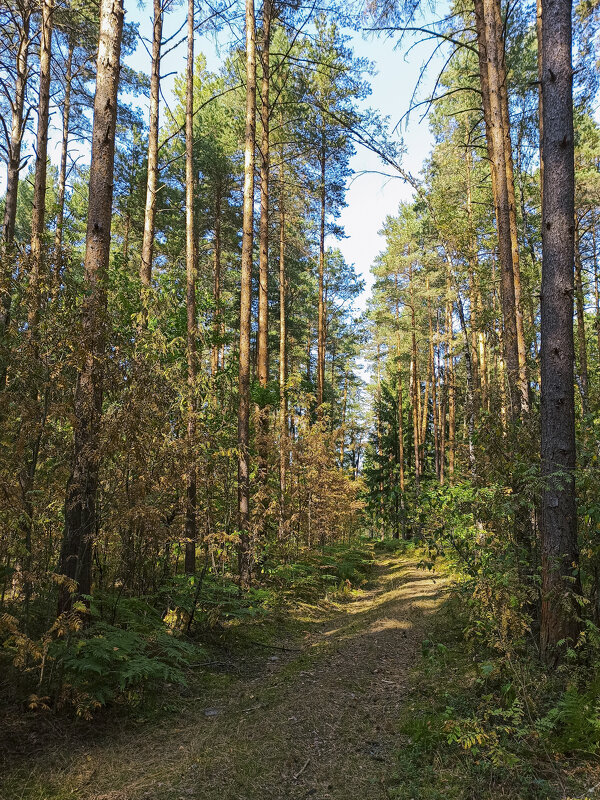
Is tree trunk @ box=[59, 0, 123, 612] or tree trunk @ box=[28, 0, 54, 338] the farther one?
tree trunk @ box=[28, 0, 54, 338]

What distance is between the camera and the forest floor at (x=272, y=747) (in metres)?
3.02

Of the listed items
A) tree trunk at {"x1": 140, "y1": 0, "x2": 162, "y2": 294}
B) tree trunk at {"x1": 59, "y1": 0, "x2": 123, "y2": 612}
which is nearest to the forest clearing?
tree trunk at {"x1": 59, "y1": 0, "x2": 123, "y2": 612}

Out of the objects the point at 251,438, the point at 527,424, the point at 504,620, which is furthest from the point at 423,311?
the point at 504,620

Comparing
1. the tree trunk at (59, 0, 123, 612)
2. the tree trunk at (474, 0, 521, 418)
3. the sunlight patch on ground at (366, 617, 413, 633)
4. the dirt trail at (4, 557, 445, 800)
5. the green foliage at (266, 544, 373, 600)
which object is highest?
the tree trunk at (474, 0, 521, 418)

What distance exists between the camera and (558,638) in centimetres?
412

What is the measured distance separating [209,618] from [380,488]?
2840 cm

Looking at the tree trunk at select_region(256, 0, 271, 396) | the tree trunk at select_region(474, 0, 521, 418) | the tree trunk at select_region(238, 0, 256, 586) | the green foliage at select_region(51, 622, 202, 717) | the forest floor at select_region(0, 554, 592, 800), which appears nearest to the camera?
the forest floor at select_region(0, 554, 592, 800)

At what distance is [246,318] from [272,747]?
22.8ft

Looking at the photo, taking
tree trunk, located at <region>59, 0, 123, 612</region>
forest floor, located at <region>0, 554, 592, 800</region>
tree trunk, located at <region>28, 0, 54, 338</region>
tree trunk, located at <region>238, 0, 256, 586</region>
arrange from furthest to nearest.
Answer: tree trunk, located at <region>28, 0, 54, 338</region>
tree trunk, located at <region>238, 0, 256, 586</region>
tree trunk, located at <region>59, 0, 123, 612</region>
forest floor, located at <region>0, 554, 592, 800</region>

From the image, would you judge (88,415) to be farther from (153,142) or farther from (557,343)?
(153,142)

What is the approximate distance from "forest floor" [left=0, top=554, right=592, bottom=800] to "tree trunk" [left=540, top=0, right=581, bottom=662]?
1.41 metres

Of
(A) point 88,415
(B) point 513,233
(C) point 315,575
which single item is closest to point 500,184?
(B) point 513,233

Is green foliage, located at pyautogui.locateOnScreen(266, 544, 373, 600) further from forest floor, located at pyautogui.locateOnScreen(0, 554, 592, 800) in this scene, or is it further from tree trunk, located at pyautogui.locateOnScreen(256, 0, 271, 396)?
tree trunk, located at pyautogui.locateOnScreen(256, 0, 271, 396)

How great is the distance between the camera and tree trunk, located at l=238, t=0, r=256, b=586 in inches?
339
